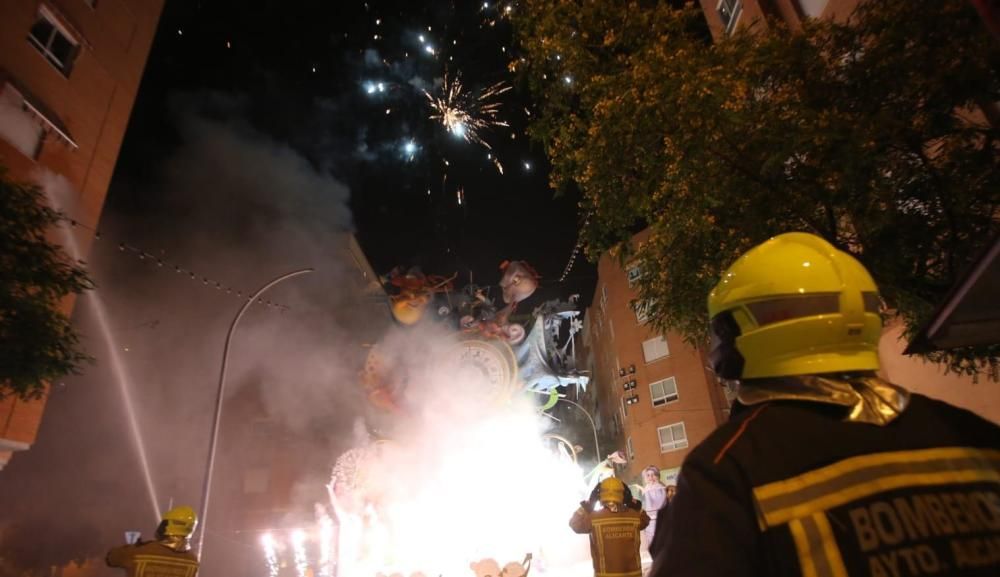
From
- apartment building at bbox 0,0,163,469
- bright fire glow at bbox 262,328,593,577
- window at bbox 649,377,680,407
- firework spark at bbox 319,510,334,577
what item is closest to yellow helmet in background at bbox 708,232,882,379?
apartment building at bbox 0,0,163,469

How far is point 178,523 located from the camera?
5.48m

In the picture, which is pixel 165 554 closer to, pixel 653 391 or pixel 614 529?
pixel 614 529

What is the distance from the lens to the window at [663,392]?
2638 centimetres

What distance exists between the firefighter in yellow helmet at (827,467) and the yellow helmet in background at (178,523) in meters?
6.06

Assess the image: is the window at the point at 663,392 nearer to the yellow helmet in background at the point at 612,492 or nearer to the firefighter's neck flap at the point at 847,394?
the yellow helmet in background at the point at 612,492

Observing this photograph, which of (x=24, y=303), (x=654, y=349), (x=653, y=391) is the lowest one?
(x=24, y=303)

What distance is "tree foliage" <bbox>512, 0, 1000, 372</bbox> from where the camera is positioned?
17.0 feet

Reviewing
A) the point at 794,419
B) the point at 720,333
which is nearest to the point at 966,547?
the point at 794,419

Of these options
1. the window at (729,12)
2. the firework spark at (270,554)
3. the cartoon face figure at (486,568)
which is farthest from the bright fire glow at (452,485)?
the window at (729,12)

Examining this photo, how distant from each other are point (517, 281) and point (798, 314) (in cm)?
1871

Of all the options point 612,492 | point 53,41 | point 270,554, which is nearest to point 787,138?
point 612,492

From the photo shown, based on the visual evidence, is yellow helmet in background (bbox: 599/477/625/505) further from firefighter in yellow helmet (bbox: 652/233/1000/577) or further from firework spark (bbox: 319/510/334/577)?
firework spark (bbox: 319/510/334/577)

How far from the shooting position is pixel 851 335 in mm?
1411

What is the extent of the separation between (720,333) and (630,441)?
29.8 metres
